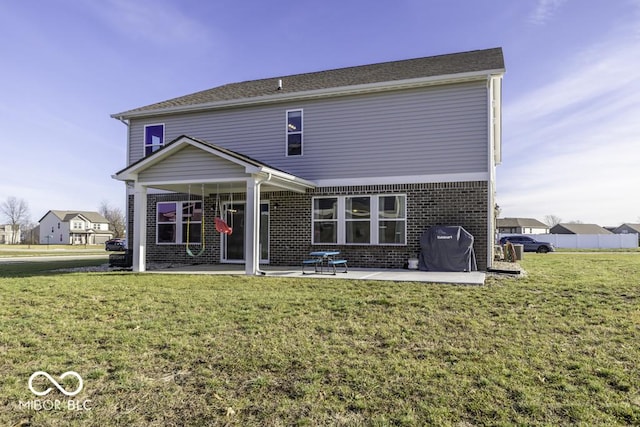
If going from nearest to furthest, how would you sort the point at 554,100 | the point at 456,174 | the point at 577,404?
the point at 577,404
the point at 456,174
the point at 554,100

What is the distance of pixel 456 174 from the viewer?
11.7 meters

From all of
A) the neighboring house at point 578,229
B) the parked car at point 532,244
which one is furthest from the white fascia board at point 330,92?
the neighboring house at point 578,229

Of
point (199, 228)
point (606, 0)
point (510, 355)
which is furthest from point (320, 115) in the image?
point (510, 355)

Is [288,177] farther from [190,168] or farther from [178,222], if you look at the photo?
[178,222]

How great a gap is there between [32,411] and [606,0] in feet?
42.9

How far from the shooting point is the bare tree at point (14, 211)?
81.7 metres

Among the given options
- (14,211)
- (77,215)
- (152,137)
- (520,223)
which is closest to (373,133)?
(152,137)

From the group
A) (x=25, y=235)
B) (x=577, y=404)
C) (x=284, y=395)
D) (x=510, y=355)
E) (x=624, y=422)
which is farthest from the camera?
(x=25, y=235)

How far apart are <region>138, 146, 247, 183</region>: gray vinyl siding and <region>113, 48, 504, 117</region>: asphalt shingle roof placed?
367cm

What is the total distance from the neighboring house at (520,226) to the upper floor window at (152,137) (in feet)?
231

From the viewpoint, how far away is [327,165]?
1313 centimetres

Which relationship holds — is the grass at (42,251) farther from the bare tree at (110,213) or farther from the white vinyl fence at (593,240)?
the bare tree at (110,213)

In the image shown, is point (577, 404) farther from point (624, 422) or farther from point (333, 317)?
point (333, 317)

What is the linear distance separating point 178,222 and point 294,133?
18.5 ft
